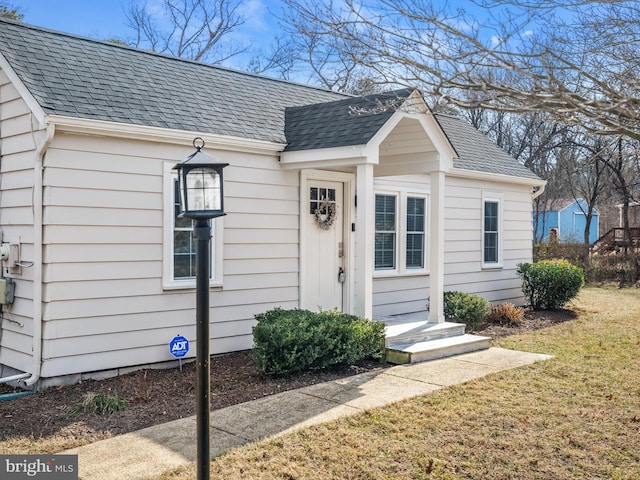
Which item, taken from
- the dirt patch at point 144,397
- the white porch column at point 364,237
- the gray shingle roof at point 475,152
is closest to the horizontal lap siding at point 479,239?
the gray shingle roof at point 475,152

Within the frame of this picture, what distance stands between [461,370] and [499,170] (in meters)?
6.28

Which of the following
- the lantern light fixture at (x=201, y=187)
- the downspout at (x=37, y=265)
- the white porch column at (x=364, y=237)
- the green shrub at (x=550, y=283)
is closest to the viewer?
the lantern light fixture at (x=201, y=187)

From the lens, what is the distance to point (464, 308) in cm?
984

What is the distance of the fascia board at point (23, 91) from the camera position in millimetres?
6285

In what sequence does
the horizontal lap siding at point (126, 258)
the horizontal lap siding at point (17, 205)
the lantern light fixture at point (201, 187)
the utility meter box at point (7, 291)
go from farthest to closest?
1. the utility meter box at point (7, 291)
2. the horizontal lap siding at point (17, 205)
3. the horizontal lap siding at point (126, 258)
4. the lantern light fixture at point (201, 187)

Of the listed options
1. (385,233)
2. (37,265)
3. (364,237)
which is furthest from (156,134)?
(385,233)

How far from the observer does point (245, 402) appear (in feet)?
19.7

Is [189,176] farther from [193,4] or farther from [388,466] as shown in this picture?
[193,4]

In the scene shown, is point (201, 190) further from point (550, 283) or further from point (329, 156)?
point (550, 283)

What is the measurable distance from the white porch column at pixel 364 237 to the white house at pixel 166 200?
2 cm

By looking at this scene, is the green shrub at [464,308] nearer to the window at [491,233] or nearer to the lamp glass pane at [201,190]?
the window at [491,233]

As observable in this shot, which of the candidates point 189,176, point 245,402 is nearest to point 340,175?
point 245,402

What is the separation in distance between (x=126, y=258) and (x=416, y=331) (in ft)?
12.8

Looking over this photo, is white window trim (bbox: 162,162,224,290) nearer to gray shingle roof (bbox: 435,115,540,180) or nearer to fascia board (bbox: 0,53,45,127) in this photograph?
fascia board (bbox: 0,53,45,127)
